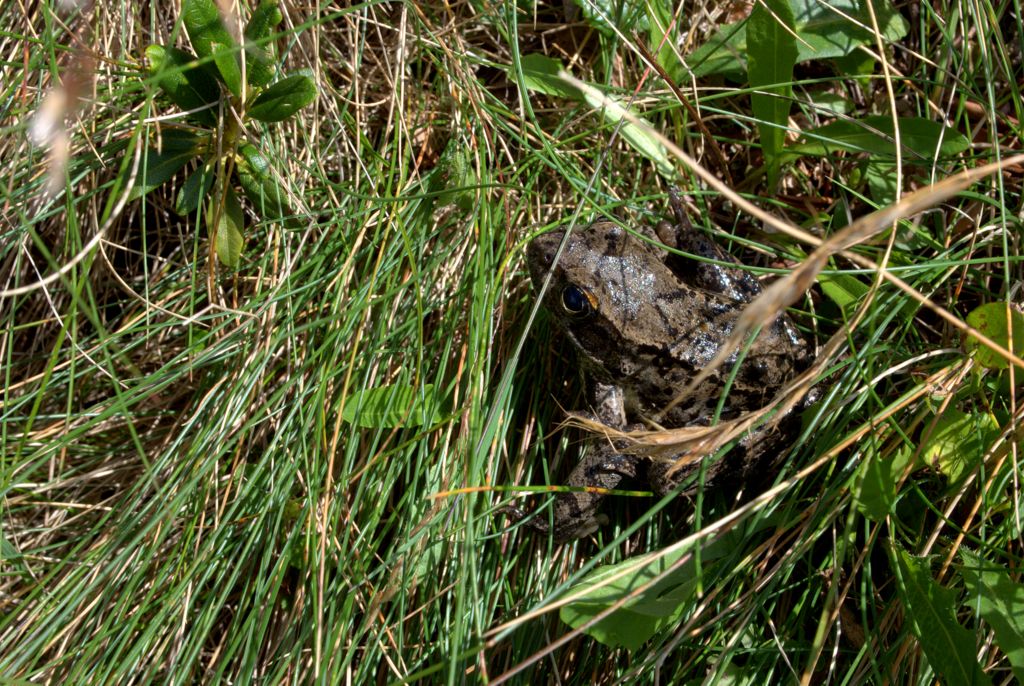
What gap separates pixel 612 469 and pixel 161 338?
2081mm

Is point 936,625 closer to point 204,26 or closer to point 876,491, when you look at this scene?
point 876,491

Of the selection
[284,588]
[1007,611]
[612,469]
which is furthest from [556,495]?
[1007,611]

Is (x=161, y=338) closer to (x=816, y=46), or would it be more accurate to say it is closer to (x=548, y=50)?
(x=548, y=50)

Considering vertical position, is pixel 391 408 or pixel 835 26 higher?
pixel 835 26

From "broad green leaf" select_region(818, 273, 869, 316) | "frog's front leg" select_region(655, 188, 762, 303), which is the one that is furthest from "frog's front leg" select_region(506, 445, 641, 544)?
"broad green leaf" select_region(818, 273, 869, 316)

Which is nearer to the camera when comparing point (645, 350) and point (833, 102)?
point (645, 350)

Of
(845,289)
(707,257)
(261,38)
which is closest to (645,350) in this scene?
(707,257)

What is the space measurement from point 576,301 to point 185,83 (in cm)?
164

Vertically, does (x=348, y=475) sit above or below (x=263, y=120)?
below

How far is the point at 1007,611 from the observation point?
2.50m

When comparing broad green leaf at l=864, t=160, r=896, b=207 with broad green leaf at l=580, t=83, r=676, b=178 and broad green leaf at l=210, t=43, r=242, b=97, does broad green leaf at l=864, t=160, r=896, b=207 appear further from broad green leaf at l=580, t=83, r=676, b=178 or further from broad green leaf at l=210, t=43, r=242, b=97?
broad green leaf at l=210, t=43, r=242, b=97

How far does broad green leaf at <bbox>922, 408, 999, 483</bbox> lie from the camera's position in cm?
276

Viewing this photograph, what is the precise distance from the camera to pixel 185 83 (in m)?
2.74

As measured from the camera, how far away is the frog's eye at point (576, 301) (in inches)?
125
